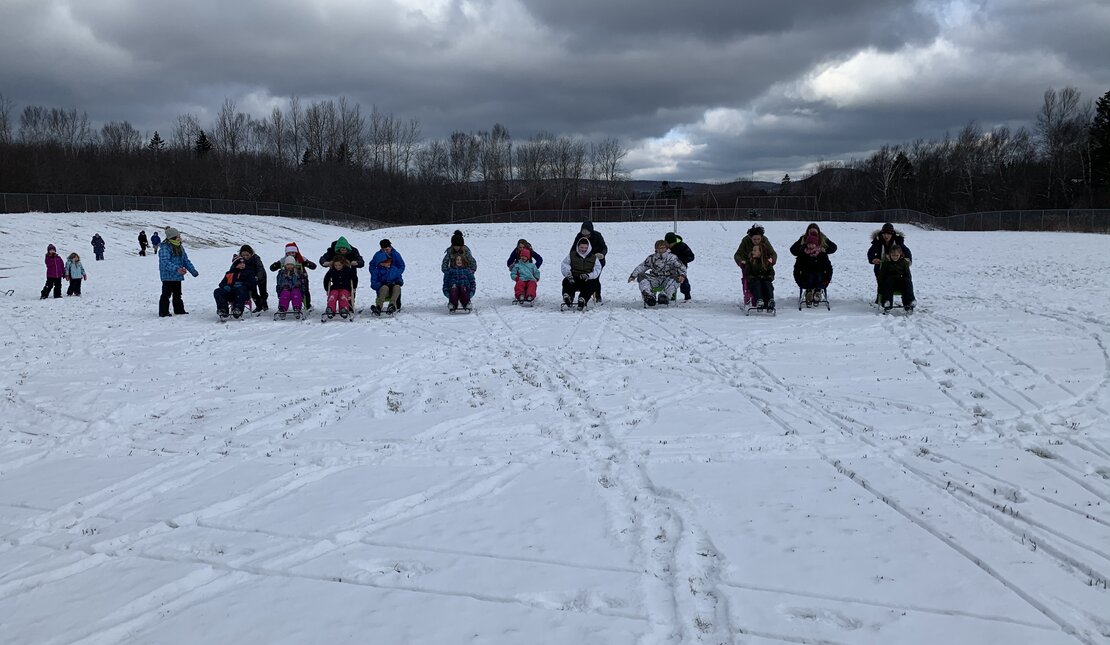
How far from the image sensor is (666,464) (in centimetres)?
565

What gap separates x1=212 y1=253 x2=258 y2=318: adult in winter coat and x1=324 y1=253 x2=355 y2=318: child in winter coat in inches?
63.2

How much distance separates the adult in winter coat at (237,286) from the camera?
44.6ft

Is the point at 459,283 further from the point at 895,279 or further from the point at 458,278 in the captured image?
the point at 895,279

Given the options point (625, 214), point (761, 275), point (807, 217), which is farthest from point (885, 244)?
point (807, 217)

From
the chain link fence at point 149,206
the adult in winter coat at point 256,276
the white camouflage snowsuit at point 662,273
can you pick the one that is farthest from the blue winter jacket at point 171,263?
the chain link fence at point 149,206

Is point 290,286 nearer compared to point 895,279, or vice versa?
point 895,279

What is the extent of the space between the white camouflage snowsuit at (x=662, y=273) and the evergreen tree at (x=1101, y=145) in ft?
208

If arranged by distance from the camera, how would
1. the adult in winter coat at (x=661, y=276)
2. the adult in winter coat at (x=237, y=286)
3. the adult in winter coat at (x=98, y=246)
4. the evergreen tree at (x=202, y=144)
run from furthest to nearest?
the evergreen tree at (x=202, y=144) → the adult in winter coat at (x=98, y=246) → the adult in winter coat at (x=661, y=276) → the adult in winter coat at (x=237, y=286)

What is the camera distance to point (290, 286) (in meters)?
13.5

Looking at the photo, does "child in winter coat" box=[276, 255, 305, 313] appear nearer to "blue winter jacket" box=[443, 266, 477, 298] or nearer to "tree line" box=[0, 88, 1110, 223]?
Result: "blue winter jacket" box=[443, 266, 477, 298]

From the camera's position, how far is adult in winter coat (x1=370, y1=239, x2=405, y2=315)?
13922 millimetres

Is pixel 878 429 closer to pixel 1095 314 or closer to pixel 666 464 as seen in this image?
pixel 666 464

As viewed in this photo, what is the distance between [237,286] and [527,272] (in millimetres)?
5522

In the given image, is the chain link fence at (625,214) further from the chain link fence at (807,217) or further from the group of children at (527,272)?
the group of children at (527,272)
